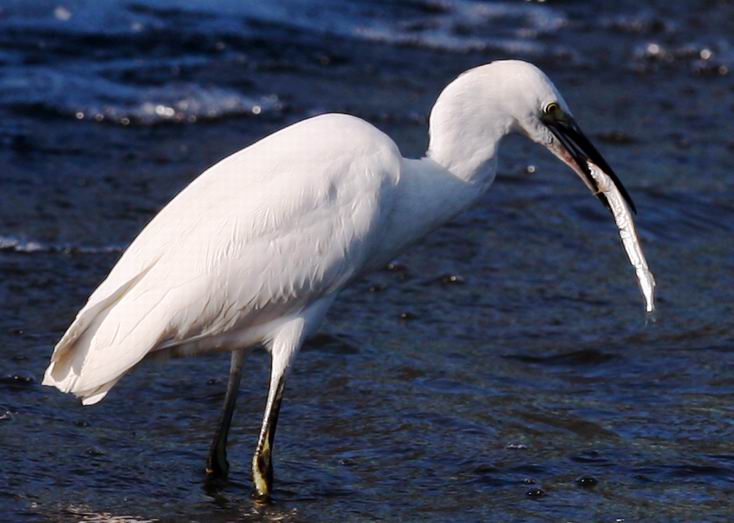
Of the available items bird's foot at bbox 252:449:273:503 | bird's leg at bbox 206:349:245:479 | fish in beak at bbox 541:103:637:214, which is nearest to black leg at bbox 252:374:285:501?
bird's foot at bbox 252:449:273:503

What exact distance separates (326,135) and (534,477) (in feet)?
4.81

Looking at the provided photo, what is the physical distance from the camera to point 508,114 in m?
5.17

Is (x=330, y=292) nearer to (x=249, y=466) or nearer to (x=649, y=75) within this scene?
(x=249, y=466)

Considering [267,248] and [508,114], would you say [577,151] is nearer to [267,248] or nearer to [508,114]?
[508,114]

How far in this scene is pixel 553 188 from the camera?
29.3 feet

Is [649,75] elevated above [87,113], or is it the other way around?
[649,75]

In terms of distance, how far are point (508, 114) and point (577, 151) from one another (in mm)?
301

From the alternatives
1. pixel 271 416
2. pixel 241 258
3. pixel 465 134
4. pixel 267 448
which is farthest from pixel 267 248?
pixel 465 134

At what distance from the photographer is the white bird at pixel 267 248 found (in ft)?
16.0

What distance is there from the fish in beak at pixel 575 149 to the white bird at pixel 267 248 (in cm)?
2

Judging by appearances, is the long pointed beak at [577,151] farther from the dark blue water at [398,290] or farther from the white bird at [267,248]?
the dark blue water at [398,290]

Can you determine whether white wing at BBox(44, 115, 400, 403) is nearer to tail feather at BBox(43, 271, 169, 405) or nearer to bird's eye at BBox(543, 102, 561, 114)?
tail feather at BBox(43, 271, 169, 405)

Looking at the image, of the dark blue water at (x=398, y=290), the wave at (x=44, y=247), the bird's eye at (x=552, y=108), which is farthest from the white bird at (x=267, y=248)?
the wave at (x=44, y=247)

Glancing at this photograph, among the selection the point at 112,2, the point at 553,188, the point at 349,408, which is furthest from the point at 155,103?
the point at 349,408
